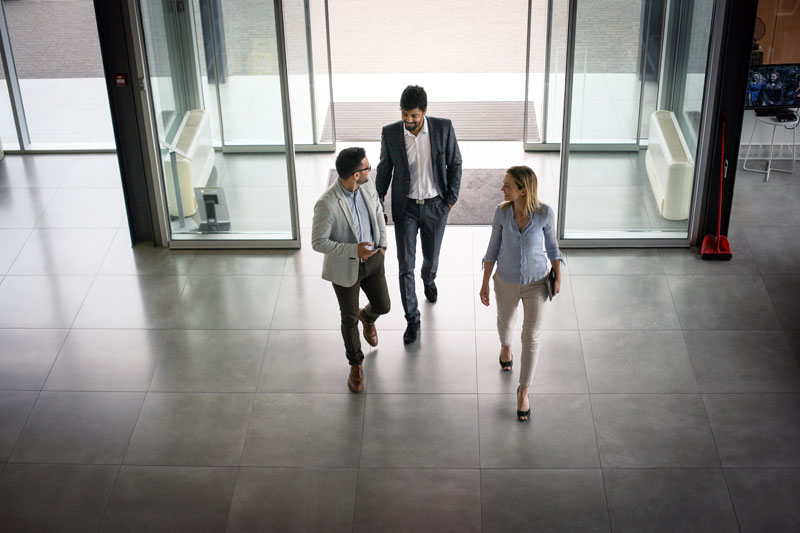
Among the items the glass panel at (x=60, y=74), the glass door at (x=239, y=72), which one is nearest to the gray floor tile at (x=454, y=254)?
the glass door at (x=239, y=72)

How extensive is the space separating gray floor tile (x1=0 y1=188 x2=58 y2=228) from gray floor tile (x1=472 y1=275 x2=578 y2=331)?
13.7 feet

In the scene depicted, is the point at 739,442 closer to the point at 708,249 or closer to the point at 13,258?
the point at 708,249

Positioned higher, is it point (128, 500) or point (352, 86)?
point (352, 86)

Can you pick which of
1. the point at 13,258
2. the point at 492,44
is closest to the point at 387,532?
the point at 13,258

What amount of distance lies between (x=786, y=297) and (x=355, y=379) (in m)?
3.25

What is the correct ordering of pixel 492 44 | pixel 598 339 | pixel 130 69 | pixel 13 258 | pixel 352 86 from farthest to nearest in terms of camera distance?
1. pixel 492 44
2. pixel 352 86
3. pixel 13 258
4. pixel 130 69
5. pixel 598 339

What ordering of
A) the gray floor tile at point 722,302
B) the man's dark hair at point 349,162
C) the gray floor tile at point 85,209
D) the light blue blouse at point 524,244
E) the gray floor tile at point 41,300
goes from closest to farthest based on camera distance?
1. the light blue blouse at point 524,244
2. the man's dark hair at point 349,162
3. the gray floor tile at point 722,302
4. the gray floor tile at point 41,300
5. the gray floor tile at point 85,209

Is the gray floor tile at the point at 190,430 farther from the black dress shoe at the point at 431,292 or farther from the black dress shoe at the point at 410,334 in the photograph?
the black dress shoe at the point at 431,292

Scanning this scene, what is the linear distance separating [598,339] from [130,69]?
4.08 meters

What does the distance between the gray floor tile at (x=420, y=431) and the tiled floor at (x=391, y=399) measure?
1cm

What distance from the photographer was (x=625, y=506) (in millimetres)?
4543

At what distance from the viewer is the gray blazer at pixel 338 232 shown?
16.3 feet

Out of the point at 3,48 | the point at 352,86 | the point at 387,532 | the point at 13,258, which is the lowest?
the point at 387,532

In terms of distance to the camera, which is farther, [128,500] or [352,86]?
[352,86]
